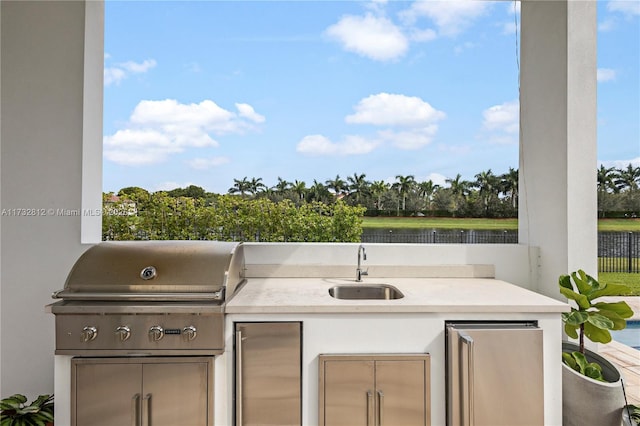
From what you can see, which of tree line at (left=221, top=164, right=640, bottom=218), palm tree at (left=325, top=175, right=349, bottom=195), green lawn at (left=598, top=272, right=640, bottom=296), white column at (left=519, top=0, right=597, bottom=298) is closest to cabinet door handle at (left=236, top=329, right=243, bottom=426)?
tree line at (left=221, top=164, right=640, bottom=218)

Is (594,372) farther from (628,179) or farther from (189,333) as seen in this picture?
(189,333)

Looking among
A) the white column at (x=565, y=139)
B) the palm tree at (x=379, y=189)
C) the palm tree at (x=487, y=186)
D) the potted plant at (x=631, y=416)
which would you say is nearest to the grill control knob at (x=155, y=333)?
the palm tree at (x=379, y=189)

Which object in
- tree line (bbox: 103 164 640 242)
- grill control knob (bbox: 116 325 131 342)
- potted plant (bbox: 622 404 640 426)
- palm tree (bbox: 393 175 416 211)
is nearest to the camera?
grill control knob (bbox: 116 325 131 342)

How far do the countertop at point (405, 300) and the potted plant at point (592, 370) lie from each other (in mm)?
259

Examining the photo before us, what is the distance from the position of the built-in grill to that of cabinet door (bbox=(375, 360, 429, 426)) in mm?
761

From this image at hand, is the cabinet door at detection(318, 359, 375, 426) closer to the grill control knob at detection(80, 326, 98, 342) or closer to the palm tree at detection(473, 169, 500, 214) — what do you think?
the grill control knob at detection(80, 326, 98, 342)

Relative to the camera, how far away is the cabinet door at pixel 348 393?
1758mm

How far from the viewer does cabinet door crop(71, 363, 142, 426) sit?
1707 millimetres

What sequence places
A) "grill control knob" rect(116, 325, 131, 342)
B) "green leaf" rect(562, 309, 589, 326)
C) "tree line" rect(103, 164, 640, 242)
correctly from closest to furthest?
1. "grill control knob" rect(116, 325, 131, 342)
2. "green leaf" rect(562, 309, 589, 326)
3. "tree line" rect(103, 164, 640, 242)

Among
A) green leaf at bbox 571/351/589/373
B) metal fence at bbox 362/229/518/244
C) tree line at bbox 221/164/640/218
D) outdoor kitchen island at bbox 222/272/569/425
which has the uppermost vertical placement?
tree line at bbox 221/164/640/218

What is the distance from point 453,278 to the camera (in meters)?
2.62

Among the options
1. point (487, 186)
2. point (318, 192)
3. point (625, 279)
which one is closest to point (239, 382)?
point (318, 192)

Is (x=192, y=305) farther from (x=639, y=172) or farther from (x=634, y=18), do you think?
(x=634, y=18)

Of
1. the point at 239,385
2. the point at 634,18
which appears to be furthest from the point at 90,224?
the point at 634,18
